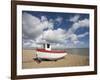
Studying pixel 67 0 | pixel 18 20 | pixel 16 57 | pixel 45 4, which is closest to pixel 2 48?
pixel 16 57

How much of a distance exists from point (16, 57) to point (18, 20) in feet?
1.06

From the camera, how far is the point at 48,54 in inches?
68.9

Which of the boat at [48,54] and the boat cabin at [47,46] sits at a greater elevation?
the boat cabin at [47,46]

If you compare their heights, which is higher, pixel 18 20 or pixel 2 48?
pixel 18 20

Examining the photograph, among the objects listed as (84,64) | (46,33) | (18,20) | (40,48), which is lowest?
(84,64)

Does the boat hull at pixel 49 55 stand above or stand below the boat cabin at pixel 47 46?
below

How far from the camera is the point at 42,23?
68.2 inches

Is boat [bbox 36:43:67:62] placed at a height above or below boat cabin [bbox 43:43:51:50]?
below

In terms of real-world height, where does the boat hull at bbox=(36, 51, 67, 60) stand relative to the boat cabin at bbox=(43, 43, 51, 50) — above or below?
below

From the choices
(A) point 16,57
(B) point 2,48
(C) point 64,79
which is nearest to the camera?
(B) point 2,48

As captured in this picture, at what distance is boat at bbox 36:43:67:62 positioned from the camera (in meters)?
1.72

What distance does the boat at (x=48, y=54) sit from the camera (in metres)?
1.72

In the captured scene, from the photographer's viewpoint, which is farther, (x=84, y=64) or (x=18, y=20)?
(x=84, y=64)

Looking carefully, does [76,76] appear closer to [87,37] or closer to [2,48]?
[87,37]
